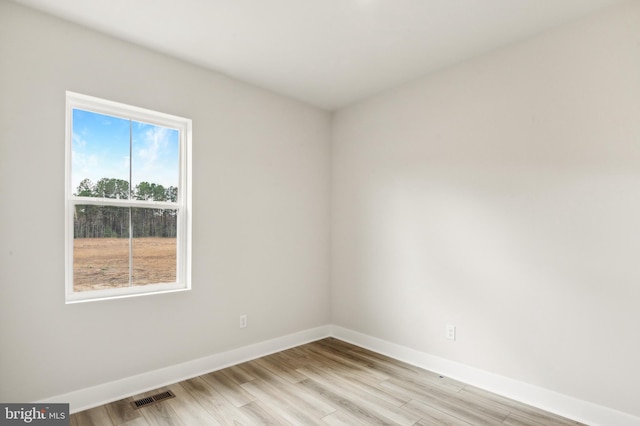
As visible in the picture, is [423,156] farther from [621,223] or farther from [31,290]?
[31,290]

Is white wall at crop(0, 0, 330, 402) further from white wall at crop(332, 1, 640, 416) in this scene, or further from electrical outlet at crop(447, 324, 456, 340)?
electrical outlet at crop(447, 324, 456, 340)

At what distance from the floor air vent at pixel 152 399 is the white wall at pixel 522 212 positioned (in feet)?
6.63

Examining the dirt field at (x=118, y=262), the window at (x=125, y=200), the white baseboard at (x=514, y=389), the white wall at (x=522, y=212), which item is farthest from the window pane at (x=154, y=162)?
the white baseboard at (x=514, y=389)

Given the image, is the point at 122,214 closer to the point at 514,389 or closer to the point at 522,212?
the point at 522,212

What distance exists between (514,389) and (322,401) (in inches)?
57.4

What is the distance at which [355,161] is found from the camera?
4043 mm

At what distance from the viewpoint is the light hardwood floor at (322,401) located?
2.39m

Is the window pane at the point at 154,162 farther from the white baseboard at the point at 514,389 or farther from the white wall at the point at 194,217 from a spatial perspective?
the white baseboard at the point at 514,389

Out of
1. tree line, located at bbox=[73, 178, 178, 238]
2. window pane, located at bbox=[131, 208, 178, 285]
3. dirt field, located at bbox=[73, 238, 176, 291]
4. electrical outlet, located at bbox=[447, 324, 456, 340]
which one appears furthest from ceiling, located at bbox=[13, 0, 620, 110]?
electrical outlet, located at bbox=[447, 324, 456, 340]

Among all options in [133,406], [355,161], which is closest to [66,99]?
[133,406]

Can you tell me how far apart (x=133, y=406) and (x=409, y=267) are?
2.54 meters

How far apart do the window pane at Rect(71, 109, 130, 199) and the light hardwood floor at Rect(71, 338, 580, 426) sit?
1.59 meters

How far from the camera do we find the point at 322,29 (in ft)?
8.56

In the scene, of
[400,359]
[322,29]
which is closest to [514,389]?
[400,359]
